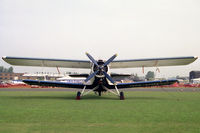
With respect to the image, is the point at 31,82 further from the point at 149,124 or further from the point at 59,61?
the point at 149,124

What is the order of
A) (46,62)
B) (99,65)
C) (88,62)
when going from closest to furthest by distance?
(99,65)
(88,62)
(46,62)

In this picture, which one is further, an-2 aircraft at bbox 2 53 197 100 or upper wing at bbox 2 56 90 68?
upper wing at bbox 2 56 90 68

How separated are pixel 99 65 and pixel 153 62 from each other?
4.42 meters

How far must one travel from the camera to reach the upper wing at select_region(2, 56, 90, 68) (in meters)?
17.1

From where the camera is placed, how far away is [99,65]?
54.0 ft

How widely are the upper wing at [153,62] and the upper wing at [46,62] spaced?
8.06ft

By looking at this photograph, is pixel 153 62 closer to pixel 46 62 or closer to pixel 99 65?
pixel 99 65

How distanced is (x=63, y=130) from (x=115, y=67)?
1436 cm

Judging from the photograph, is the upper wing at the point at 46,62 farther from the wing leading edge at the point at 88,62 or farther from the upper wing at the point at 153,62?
the upper wing at the point at 153,62

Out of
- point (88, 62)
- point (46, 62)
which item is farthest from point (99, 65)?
point (46, 62)

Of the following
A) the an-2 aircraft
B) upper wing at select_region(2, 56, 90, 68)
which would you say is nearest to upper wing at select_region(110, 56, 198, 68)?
the an-2 aircraft

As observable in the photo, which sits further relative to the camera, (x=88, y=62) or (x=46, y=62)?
(x=46, y=62)

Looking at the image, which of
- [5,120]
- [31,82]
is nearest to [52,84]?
[31,82]

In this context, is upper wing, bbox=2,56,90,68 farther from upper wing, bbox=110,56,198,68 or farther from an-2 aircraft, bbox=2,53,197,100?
upper wing, bbox=110,56,198,68
